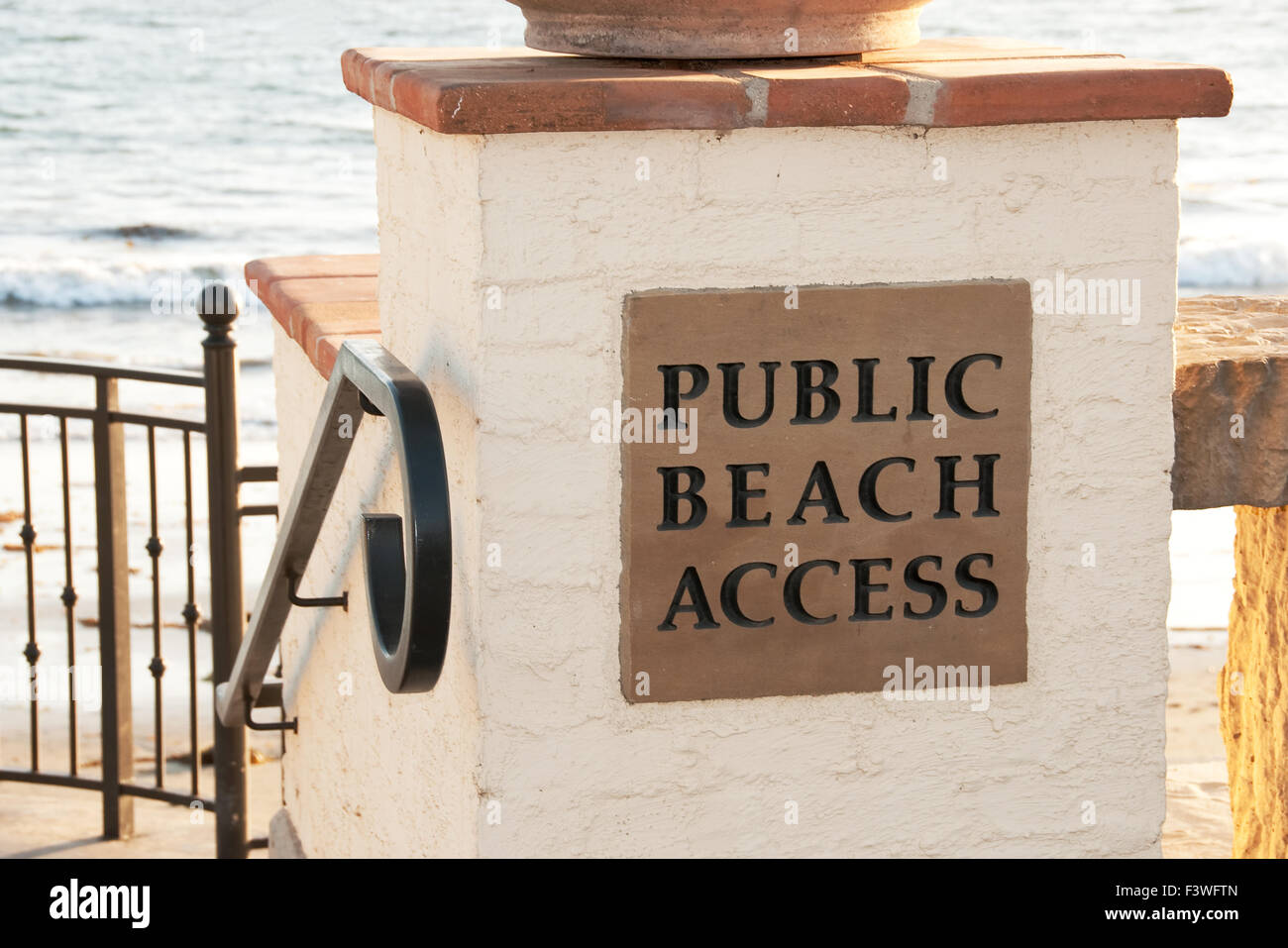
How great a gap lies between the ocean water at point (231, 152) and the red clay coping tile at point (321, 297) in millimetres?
5127

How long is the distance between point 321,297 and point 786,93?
48.5 inches

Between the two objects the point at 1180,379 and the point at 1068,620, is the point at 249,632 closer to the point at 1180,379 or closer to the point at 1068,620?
the point at 1068,620

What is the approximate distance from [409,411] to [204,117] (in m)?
21.0

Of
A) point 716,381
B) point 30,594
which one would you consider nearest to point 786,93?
point 716,381

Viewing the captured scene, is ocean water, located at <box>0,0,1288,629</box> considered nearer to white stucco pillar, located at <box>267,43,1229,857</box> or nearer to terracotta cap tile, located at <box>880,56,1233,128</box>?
A: white stucco pillar, located at <box>267,43,1229,857</box>

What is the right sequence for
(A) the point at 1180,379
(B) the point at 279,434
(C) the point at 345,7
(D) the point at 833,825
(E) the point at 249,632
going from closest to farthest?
(D) the point at 833,825 → (A) the point at 1180,379 → (E) the point at 249,632 → (B) the point at 279,434 → (C) the point at 345,7

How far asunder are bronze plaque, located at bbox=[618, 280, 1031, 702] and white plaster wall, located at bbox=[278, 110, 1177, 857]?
3 cm

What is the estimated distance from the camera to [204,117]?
2178 centimetres

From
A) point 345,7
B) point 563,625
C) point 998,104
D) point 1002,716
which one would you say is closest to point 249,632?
point 563,625

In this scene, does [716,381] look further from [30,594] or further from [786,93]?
[30,594]

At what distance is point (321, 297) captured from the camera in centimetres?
302

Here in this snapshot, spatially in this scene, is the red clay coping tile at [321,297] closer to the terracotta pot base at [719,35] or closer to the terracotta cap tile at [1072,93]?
the terracotta pot base at [719,35]

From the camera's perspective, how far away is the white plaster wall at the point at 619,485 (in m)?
2.07

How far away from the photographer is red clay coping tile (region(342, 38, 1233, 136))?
199 cm
